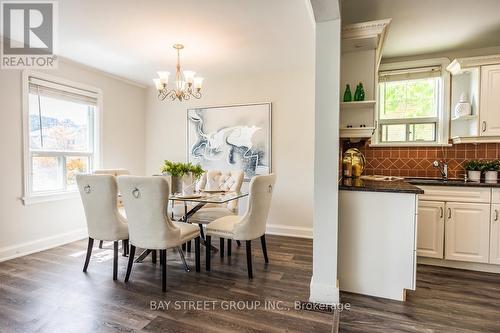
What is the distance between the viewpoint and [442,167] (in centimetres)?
337

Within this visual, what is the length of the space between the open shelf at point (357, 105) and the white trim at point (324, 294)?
1.51 meters

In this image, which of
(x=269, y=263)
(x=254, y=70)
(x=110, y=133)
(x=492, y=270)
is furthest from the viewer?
(x=110, y=133)

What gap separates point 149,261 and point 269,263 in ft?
4.31

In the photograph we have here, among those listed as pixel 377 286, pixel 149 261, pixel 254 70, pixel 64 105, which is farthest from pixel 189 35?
pixel 377 286

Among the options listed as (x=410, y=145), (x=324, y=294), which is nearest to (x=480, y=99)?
(x=410, y=145)

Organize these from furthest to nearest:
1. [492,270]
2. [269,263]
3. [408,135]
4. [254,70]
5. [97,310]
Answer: [254,70], [408,135], [269,263], [492,270], [97,310]

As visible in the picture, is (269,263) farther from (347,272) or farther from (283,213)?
(283,213)

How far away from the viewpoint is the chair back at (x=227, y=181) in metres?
3.58

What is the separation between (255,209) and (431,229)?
1.85 meters

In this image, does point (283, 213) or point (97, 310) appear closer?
point (97, 310)

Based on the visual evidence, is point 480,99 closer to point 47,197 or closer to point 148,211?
point 148,211

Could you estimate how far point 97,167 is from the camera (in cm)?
418

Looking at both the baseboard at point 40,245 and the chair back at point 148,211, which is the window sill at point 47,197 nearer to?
the baseboard at point 40,245

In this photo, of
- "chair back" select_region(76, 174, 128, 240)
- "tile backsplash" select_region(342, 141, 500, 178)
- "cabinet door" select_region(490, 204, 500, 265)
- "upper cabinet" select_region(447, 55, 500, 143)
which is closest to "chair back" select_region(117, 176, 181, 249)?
"chair back" select_region(76, 174, 128, 240)
